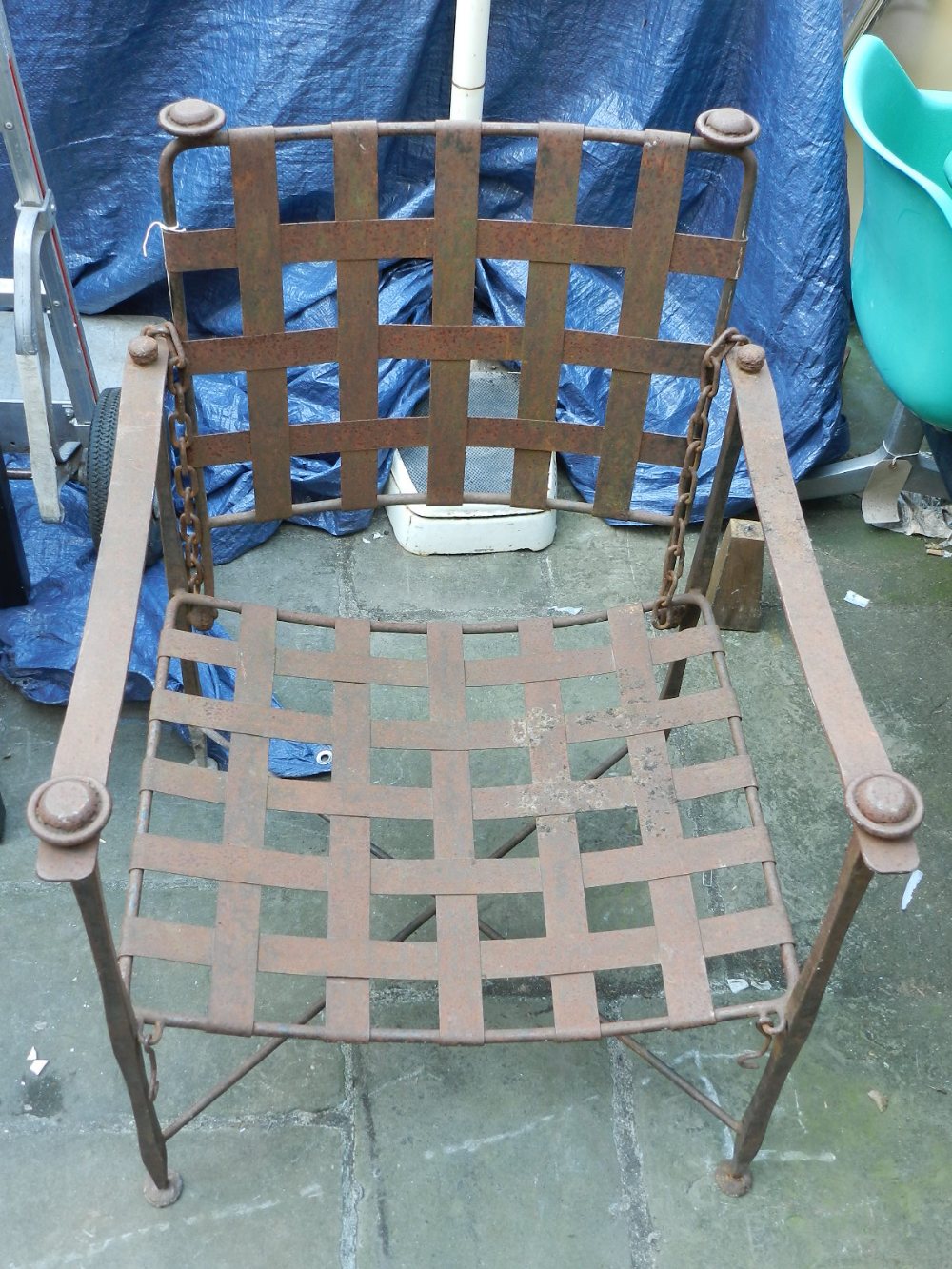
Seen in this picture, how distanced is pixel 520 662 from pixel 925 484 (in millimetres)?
1452

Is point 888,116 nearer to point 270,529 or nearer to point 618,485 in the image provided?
point 618,485

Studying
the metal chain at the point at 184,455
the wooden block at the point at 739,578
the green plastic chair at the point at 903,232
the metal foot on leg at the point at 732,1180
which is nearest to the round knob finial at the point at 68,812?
the metal chain at the point at 184,455

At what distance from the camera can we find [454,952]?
1.51m

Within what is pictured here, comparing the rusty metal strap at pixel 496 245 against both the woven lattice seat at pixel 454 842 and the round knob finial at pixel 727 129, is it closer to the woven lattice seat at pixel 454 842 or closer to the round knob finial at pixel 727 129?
the round knob finial at pixel 727 129

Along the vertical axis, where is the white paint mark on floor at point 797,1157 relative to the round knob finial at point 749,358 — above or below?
below

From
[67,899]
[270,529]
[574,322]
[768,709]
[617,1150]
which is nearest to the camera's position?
[617,1150]

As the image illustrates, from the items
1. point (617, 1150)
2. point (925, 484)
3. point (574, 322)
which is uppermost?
point (574, 322)

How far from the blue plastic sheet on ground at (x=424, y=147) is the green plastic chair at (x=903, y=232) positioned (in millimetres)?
115

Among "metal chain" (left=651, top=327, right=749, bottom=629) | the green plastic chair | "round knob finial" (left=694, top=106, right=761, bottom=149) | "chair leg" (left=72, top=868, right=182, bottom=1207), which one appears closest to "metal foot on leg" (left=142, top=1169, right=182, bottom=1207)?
"chair leg" (left=72, top=868, right=182, bottom=1207)

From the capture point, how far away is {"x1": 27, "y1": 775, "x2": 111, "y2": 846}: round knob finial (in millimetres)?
1170

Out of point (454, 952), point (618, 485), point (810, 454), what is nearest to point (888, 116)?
point (810, 454)

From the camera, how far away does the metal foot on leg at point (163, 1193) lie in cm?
170

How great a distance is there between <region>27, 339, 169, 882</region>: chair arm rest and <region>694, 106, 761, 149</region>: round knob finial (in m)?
0.76

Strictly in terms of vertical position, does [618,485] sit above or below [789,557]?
below
